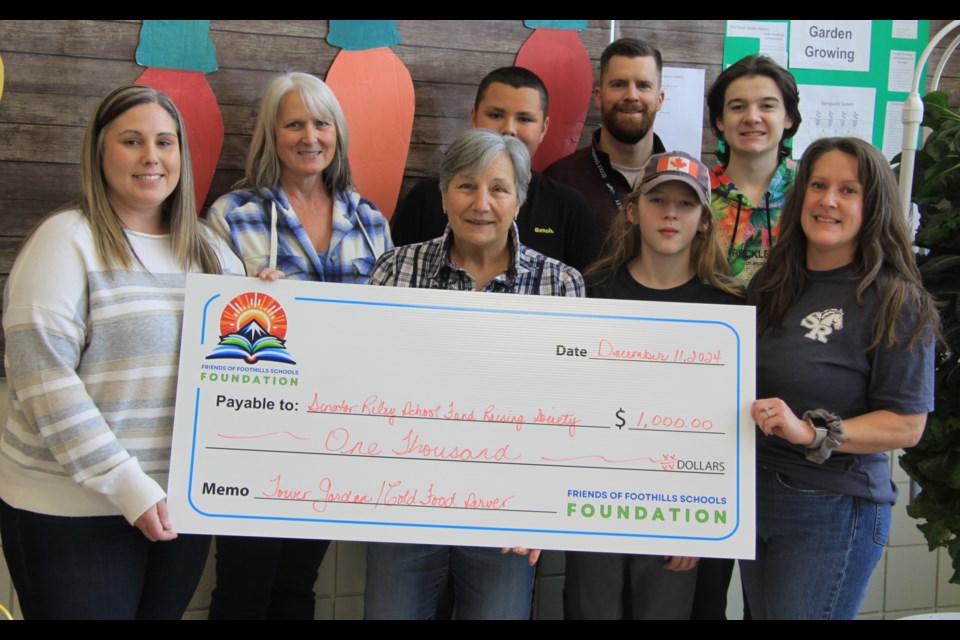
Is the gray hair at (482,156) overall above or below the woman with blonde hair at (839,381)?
above

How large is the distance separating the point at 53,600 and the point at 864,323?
1.90 metres

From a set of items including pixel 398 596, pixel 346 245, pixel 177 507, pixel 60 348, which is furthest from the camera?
pixel 346 245

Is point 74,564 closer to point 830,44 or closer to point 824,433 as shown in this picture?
point 824,433

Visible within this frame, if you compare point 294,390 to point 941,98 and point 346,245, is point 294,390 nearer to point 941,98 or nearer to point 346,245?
point 346,245

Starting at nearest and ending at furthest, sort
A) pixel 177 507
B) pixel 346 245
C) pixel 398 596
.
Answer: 1. pixel 177 507
2. pixel 398 596
3. pixel 346 245

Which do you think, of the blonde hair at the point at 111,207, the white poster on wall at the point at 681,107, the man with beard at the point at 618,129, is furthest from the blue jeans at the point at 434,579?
the white poster on wall at the point at 681,107

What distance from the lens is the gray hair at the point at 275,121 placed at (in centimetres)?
229

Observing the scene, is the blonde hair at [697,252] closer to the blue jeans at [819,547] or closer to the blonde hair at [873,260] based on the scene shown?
the blonde hair at [873,260]

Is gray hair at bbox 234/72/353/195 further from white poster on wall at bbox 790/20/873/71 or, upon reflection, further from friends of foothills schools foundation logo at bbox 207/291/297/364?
white poster on wall at bbox 790/20/873/71

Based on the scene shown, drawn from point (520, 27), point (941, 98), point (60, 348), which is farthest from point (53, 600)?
point (941, 98)

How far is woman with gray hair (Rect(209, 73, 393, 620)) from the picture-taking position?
2.21m

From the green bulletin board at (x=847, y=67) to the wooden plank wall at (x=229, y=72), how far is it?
325mm

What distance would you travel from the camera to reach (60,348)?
5.49 ft

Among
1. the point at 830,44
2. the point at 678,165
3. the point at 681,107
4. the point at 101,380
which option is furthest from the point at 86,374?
the point at 830,44
